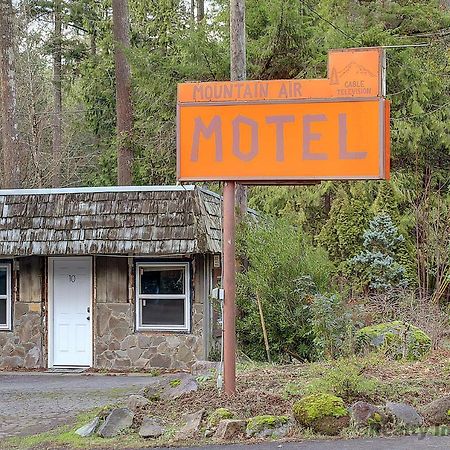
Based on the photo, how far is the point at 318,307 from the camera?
42.0 ft

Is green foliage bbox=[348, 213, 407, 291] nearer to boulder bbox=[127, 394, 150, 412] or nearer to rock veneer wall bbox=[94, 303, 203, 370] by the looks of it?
rock veneer wall bbox=[94, 303, 203, 370]

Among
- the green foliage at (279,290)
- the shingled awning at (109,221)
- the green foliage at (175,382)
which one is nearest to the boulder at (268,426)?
the green foliage at (175,382)

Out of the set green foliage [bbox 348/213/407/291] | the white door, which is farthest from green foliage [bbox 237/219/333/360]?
green foliage [bbox 348/213/407/291]

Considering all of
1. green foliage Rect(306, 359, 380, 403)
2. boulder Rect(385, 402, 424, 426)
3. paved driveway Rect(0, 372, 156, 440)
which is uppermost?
green foliage Rect(306, 359, 380, 403)

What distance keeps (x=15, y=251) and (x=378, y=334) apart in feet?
24.5

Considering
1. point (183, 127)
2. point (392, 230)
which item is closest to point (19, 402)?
point (183, 127)

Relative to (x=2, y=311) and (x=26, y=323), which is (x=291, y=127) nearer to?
(x=26, y=323)

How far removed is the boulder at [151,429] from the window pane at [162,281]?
7.09m

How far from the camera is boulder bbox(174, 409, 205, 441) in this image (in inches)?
350

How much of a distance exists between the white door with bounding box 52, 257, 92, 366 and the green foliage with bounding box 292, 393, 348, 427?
28.4 ft

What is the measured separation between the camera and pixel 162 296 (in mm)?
16469

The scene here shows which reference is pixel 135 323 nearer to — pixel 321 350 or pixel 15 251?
pixel 15 251

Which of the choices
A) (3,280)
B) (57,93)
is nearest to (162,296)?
(3,280)

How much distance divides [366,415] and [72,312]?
939 centimetres
